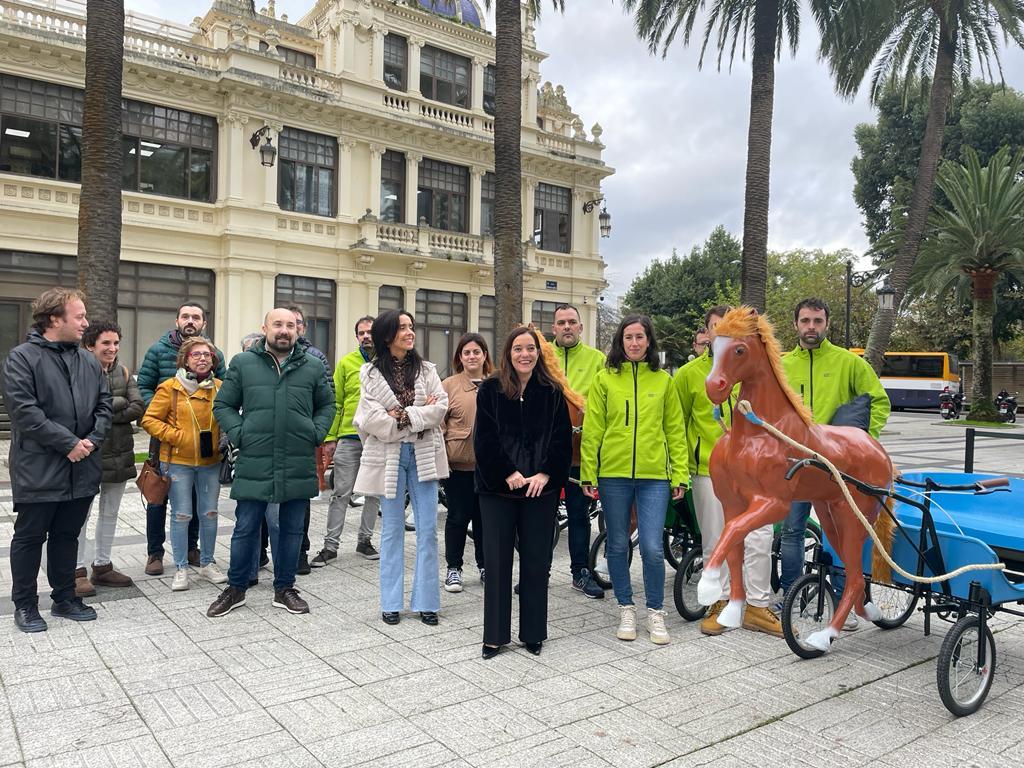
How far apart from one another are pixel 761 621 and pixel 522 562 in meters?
1.68

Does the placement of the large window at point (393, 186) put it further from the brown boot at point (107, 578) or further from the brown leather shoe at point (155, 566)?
the brown boot at point (107, 578)

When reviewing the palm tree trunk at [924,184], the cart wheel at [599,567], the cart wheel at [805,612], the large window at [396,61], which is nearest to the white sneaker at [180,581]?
the cart wheel at [599,567]

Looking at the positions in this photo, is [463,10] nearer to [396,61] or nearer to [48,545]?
[396,61]

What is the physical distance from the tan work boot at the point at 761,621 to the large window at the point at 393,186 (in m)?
21.5

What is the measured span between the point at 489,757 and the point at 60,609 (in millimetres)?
3337

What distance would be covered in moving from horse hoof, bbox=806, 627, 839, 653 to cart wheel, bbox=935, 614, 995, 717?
0.65m

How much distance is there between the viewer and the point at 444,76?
1043 inches

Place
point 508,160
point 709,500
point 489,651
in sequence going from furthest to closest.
Answer: point 508,160 < point 709,500 < point 489,651

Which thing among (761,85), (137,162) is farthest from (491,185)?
(761,85)

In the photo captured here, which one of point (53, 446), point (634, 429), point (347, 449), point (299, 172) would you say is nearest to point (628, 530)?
point (634, 429)

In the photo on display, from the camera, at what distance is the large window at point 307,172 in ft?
73.5

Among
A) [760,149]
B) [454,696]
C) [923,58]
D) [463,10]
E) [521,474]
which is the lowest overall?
[454,696]

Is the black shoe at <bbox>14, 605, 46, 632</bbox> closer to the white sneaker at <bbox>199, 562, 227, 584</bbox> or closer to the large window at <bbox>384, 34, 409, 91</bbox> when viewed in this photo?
the white sneaker at <bbox>199, 562, 227, 584</bbox>

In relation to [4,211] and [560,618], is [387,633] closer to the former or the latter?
[560,618]
